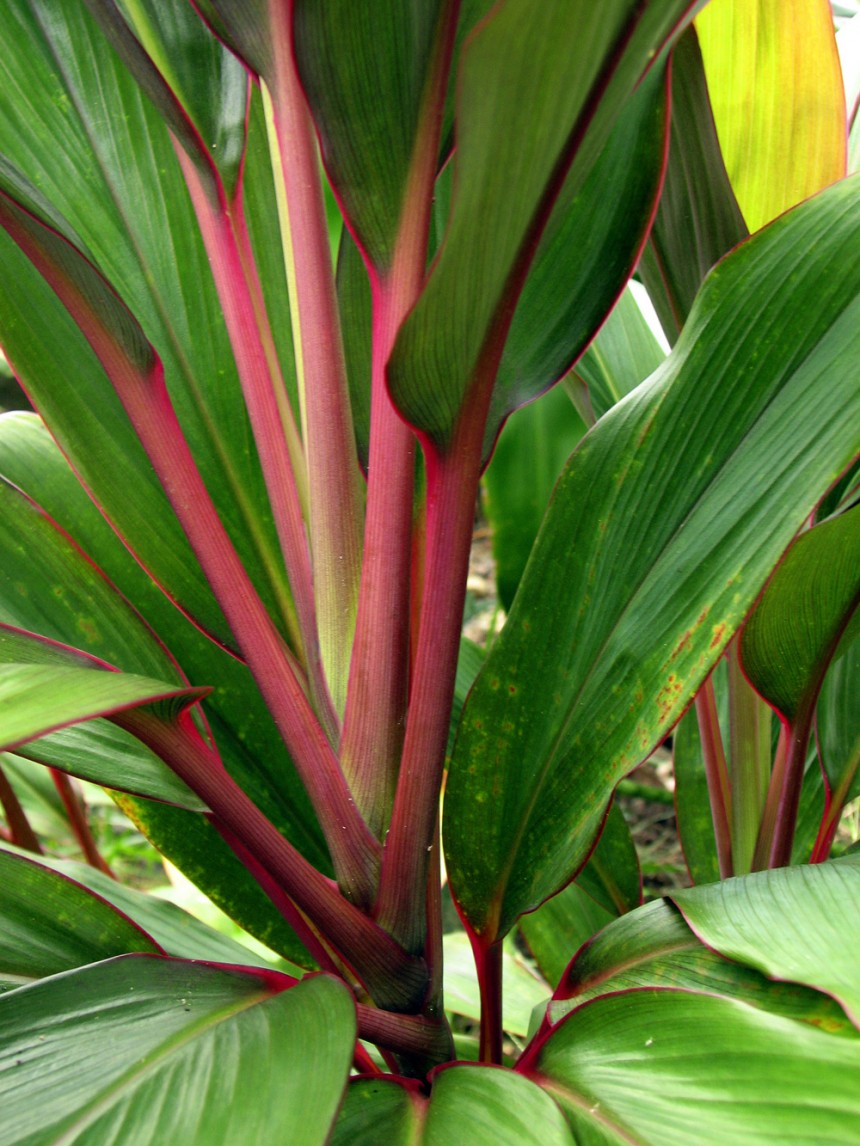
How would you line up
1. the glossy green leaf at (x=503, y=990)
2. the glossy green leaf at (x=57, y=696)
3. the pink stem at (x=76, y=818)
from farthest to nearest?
the pink stem at (x=76, y=818) < the glossy green leaf at (x=503, y=990) < the glossy green leaf at (x=57, y=696)

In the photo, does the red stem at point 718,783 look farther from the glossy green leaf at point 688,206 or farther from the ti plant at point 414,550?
the glossy green leaf at point 688,206

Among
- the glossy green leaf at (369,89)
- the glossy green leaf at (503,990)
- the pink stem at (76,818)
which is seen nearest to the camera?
the glossy green leaf at (369,89)

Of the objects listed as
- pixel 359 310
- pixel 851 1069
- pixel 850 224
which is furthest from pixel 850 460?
pixel 359 310

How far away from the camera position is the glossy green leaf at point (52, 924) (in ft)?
1.51

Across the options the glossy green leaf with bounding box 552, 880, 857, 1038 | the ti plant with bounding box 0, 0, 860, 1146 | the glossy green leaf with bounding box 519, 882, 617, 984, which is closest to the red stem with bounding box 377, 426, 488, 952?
the ti plant with bounding box 0, 0, 860, 1146

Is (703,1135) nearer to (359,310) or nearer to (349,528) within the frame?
(349,528)

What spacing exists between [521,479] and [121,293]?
1.05ft

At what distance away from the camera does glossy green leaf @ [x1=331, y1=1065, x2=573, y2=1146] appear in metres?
0.35

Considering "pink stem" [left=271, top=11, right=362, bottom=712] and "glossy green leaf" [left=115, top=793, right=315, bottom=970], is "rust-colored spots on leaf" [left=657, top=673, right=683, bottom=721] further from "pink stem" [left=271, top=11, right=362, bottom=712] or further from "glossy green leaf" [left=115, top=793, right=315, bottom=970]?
"glossy green leaf" [left=115, top=793, right=315, bottom=970]

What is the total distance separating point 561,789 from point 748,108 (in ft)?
1.36

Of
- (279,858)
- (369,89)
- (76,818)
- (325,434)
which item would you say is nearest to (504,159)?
(369,89)

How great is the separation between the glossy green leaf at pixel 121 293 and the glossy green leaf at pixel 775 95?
33 cm

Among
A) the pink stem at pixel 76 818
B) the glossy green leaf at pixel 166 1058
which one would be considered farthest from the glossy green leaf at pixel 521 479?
the pink stem at pixel 76 818

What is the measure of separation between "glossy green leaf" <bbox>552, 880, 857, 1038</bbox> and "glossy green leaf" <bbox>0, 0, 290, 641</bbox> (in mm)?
276
